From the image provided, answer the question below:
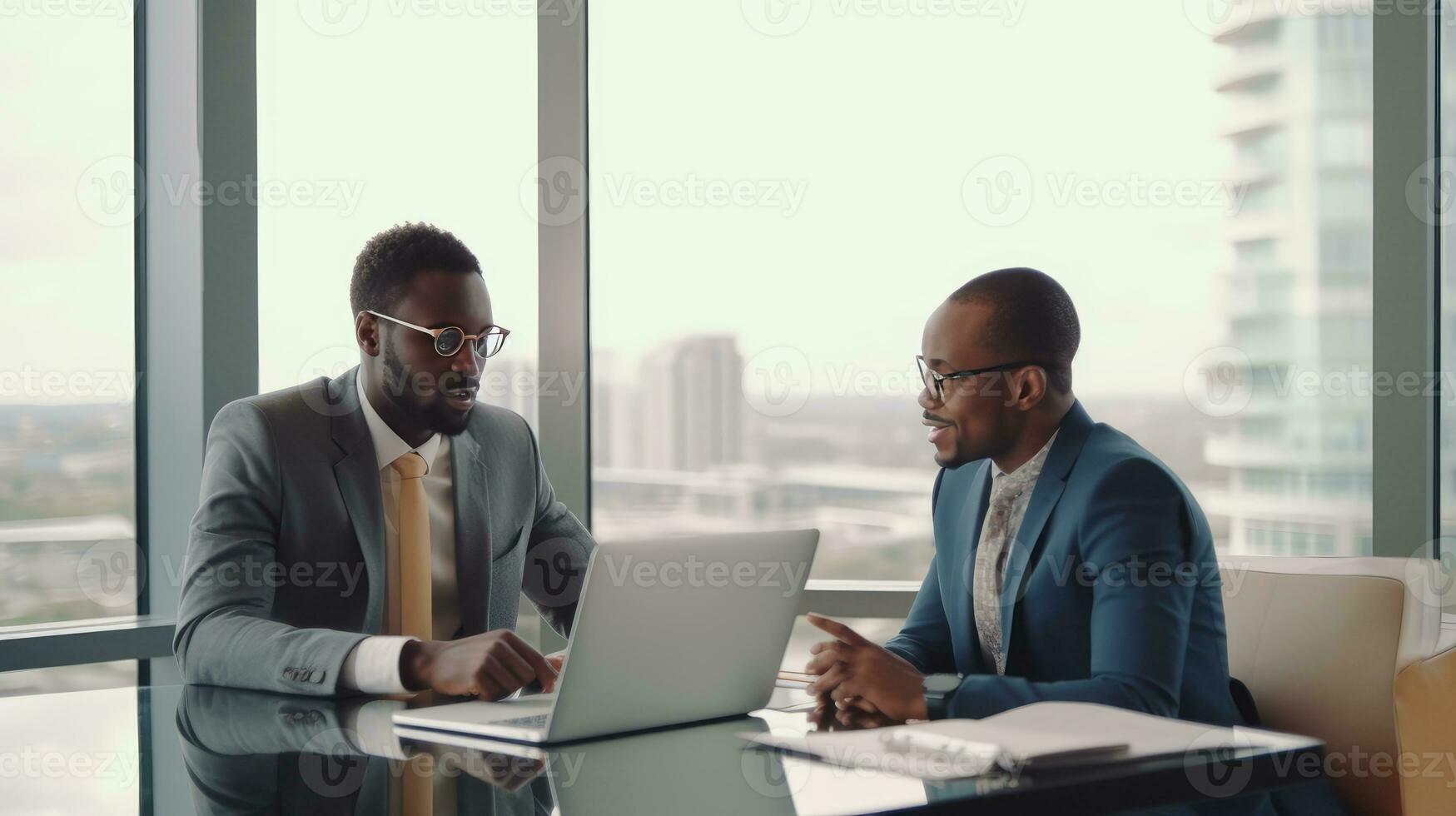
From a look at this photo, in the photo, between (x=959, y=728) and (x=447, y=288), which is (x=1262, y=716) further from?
(x=447, y=288)

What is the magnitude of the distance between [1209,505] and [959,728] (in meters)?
2.21

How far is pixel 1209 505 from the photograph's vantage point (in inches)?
126

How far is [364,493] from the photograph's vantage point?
2.10 metres

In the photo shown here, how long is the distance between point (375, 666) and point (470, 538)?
59 cm

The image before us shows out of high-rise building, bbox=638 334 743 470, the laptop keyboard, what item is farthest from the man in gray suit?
high-rise building, bbox=638 334 743 470

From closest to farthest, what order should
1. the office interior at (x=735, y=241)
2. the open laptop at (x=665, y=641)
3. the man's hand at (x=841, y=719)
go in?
1. the open laptop at (x=665, y=641)
2. the man's hand at (x=841, y=719)
3. the office interior at (x=735, y=241)

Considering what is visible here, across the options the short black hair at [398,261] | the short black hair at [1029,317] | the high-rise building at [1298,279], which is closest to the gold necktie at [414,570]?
the short black hair at [398,261]

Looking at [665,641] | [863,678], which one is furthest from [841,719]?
[665,641]

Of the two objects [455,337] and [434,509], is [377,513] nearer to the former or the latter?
[434,509]

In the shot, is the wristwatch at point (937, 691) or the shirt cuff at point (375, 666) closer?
the wristwatch at point (937, 691)

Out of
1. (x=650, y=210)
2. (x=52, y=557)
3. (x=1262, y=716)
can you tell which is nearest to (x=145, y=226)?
(x=52, y=557)

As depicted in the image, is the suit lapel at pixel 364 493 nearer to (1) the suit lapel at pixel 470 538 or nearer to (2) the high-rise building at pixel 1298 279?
(1) the suit lapel at pixel 470 538

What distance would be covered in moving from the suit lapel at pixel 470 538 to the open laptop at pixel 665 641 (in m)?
0.69

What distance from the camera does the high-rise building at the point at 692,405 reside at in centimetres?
335
